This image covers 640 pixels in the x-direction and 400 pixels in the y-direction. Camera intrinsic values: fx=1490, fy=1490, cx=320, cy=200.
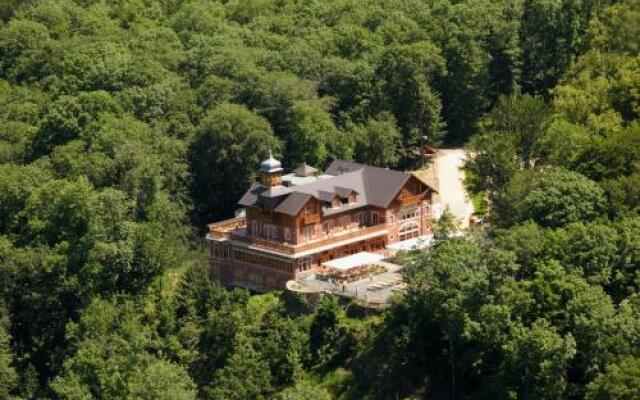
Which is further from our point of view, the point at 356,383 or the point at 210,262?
the point at 210,262

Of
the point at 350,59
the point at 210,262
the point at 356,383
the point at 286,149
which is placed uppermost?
the point at 350,59

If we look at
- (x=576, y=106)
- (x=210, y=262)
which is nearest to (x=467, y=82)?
(x=576, y=106)

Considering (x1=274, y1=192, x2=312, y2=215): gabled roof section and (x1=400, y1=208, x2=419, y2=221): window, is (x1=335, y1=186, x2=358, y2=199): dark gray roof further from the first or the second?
(x1=400, y1=208, x2=419, y2=221): window

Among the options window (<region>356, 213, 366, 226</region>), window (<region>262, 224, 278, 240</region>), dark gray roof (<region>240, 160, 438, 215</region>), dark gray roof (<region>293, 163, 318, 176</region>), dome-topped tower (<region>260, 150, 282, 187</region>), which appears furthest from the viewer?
dark gray roof (<region>293, 163, 318, 176</region>)

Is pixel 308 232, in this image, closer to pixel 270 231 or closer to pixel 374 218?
pixel 270 231

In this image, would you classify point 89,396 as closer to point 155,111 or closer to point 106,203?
point 106,203

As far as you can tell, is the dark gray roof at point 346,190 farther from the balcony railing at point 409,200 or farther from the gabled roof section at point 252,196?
the balcony railing at point 409,200

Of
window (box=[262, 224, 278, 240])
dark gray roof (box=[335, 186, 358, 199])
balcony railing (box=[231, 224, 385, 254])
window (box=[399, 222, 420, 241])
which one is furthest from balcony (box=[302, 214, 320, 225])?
window (box=[399, 222, 420, 241])

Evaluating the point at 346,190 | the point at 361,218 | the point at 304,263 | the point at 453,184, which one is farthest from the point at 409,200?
the point at 453,184
